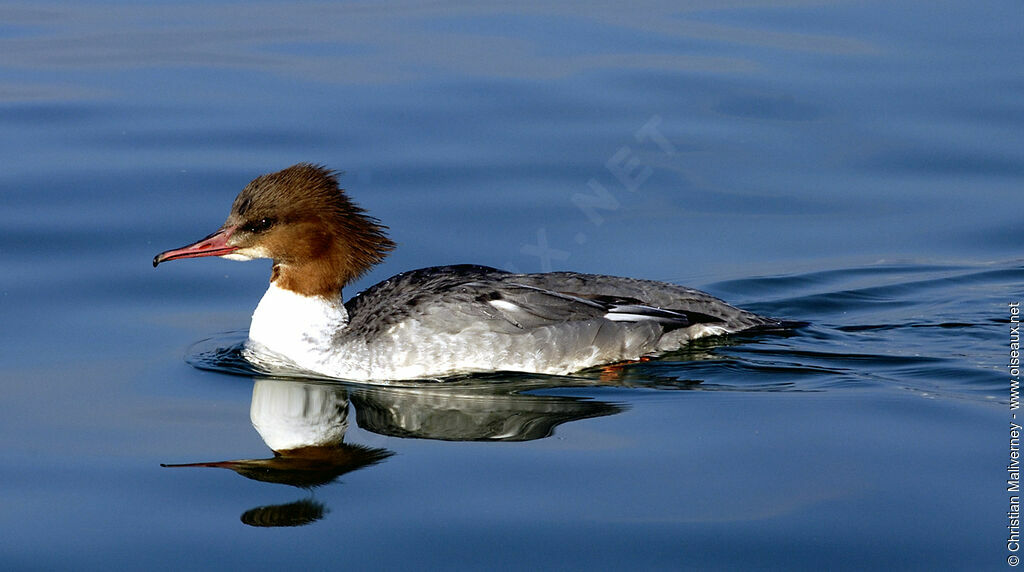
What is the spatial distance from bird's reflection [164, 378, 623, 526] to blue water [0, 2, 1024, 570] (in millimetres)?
36

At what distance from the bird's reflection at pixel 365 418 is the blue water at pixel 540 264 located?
0.04 metres

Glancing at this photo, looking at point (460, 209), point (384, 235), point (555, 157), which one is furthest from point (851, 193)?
point (384, 235)

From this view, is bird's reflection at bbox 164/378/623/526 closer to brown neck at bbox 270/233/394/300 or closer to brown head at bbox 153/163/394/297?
brown neck at bbox 270/233/394/300

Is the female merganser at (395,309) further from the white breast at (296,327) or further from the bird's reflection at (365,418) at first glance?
the bird's reflection at (365,418)

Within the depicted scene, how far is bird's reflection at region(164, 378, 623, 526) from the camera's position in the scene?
7.14 m

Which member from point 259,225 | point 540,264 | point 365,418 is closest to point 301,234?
point 259,225

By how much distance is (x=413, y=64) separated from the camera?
47.8ft

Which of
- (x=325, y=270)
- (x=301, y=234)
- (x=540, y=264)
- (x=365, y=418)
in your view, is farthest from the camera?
(x=540, y=264)

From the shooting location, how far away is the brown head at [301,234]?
8.83m

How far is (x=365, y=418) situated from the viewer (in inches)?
318

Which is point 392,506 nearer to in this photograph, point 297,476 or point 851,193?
point 297,476

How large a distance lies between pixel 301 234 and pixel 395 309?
811mm

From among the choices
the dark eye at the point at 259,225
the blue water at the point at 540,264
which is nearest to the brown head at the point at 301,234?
the dark eye at the point at 259,225

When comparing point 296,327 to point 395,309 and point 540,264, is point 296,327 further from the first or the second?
point 540,264
